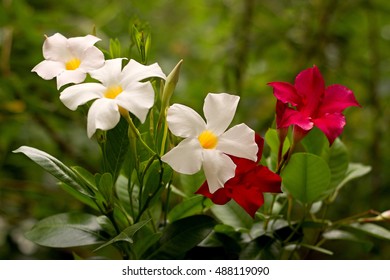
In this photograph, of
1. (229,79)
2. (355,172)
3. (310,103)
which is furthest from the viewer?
(229,79)

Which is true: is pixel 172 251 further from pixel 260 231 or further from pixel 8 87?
pixel 8 87

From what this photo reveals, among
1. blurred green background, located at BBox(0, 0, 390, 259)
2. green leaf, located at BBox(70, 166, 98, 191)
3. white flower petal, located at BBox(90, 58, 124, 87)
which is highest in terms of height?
white flower petal, located at BBox(90, 58, 124, 87)

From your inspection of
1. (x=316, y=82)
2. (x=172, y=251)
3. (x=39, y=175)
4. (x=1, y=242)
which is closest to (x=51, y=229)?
(x=172, y=251)

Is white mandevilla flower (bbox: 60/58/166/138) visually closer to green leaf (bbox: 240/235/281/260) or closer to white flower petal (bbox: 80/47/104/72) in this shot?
white flower petal (bbox: 80/47/104/72)

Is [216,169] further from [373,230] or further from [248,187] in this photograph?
[373,230]

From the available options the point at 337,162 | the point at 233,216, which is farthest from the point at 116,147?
the point at 337,162

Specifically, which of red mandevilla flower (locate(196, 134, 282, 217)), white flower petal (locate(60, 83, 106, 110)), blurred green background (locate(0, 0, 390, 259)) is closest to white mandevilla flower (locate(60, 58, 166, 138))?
white flower petal (locate(60, 83, 106, 110))
